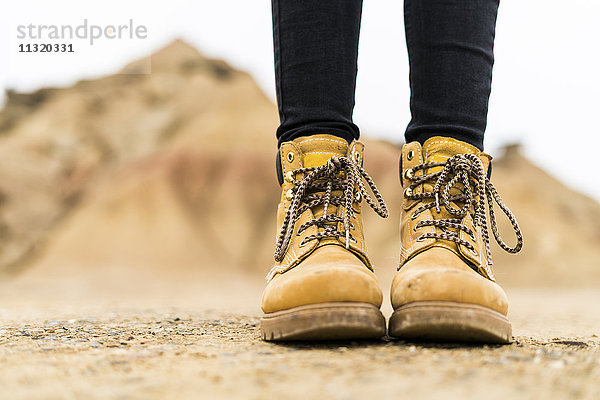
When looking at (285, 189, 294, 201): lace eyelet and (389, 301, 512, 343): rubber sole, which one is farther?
(285, 189, 294, 201): lace eyelet

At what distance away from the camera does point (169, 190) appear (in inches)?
434

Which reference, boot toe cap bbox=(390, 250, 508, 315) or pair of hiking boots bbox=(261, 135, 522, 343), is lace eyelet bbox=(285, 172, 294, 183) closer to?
pair of hiking boots bbox=(261, 135, 522, 343)

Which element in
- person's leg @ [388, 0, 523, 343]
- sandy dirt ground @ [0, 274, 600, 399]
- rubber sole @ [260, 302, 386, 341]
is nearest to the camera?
sandy dirt ground @ [0, 274, 600, 399]

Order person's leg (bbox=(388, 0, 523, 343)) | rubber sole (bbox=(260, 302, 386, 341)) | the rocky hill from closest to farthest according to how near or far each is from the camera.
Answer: rubber sole (bbox=(260, 302, 386, 341))
person's leg (bbox=(388, 0, 523, 343))
the rocky hill

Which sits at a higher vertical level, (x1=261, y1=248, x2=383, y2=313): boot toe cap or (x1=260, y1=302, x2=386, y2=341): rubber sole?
(x1=261, y1=248, x2=383, y2=313): boot toe cap

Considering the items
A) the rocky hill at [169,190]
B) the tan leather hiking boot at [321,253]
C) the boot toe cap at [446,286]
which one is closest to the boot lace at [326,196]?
the tan leather hiking boot at [321,253]

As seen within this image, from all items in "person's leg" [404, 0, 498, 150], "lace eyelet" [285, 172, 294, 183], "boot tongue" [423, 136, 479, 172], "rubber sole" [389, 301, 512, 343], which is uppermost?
"person's leg" [404, 0, 498, 150]

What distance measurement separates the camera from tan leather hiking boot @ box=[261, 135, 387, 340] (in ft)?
2.22

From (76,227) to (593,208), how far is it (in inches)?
502

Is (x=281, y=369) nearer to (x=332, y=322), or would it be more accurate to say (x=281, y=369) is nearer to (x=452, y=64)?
(x=332, y=322)

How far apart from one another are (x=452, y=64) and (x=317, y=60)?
0.22 meters

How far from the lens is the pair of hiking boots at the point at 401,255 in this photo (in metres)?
0.68

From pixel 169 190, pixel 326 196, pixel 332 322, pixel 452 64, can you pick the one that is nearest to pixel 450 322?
pixel 332 322

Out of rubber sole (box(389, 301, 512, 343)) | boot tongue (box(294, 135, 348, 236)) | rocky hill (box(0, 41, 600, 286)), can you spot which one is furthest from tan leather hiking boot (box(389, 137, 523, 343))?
rocky hill (box(0, 41, 600, 286))
